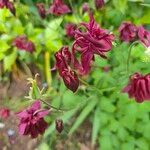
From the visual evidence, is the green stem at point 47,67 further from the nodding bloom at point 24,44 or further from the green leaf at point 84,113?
the green leaf at point 84,113

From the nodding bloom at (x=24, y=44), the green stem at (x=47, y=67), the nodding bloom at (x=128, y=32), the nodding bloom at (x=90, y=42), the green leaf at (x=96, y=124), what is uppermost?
the nodding bloom at (x=90, y=42)

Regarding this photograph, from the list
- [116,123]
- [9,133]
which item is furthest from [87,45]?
[9,133]

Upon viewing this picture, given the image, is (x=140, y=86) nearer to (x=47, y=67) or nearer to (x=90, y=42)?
(x=90, y=42)

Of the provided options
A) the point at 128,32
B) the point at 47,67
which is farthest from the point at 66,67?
the point at 47,67

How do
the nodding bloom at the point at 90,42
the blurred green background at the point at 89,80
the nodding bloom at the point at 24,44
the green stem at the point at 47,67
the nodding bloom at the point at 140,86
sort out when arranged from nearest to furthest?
the nodding bloom at the point at 90,42 → the nodding bloom at the point at 140,86 → the blurred green background at the point at 89,80 → the nodding bloom at the point at 24,44 → the green stem at the point at 47,67

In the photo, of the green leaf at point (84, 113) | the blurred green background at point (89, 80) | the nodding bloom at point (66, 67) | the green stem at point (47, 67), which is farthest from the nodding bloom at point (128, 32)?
the green stem at point (47, 67)
